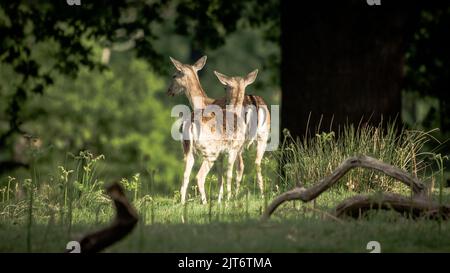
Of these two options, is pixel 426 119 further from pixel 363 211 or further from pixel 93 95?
pixel 93 95

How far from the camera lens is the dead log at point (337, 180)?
8922mm

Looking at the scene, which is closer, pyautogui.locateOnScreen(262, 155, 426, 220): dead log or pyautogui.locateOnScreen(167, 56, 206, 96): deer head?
pyautogui.locateOnScreen(262, 155, 426, 220): dead log

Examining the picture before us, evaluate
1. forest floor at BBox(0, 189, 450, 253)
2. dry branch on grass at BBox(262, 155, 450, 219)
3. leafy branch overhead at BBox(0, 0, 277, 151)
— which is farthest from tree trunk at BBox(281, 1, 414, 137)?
dry branch on grass at BBox(262, 155, 450, 219)

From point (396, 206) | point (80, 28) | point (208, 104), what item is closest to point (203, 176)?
point (208, 104)

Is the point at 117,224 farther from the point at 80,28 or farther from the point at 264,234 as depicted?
the point at 80,28

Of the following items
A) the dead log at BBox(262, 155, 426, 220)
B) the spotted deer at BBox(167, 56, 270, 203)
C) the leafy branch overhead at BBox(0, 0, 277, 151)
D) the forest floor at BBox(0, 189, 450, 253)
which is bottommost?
the forest floor at BBox(0, 189, 450, 253)

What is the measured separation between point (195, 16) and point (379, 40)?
5482 millimetres

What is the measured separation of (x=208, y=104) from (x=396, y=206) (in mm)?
4383

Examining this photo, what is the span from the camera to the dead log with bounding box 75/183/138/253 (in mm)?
7328

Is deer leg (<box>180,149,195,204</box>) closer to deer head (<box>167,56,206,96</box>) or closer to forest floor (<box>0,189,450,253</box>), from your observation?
deer head (<box>167,56,206,96</box>)

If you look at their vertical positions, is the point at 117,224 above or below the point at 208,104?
below

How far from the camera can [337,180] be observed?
9102mm

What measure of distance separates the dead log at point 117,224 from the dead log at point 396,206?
267 cm

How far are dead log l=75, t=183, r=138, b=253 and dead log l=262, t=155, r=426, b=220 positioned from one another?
1939 mm
